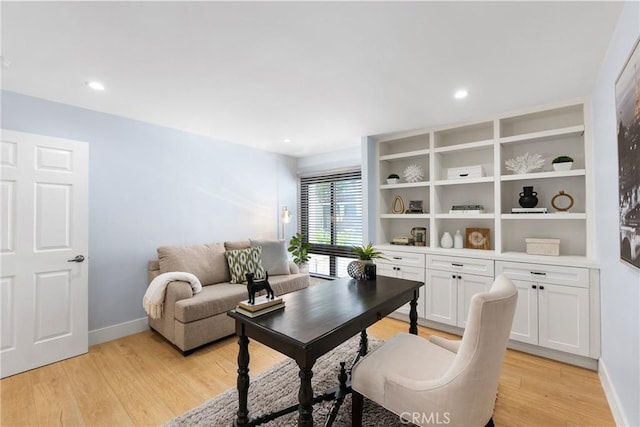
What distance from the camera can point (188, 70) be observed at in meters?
2.11

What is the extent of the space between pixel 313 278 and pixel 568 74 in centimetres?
413

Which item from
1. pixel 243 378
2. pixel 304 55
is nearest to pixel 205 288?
→ pixel 243 378

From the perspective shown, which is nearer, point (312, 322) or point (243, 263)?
A: point (312, 322)

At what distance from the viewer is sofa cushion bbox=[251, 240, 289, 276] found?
3.84 meters

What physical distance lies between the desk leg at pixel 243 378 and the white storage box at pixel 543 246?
2884mm

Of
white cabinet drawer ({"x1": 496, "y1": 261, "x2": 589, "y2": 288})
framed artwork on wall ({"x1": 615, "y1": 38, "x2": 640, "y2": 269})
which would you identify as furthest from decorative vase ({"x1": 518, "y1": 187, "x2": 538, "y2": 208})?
framed artwork on wall ({"x1": 615, "y1": 38, "x2": 640, "y2": 269})

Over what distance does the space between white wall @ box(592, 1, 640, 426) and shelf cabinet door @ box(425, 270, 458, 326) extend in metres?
1.16

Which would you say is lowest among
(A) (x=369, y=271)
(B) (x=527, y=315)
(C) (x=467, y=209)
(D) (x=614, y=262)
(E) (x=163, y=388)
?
(E) (x=163, y=388)

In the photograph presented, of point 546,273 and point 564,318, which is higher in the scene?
point 546,273

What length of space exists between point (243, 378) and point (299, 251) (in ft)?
10.2

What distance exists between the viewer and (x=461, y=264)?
307 cm

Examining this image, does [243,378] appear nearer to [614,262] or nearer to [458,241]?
[614,262]

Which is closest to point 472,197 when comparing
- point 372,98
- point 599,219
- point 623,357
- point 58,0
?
point 599,219

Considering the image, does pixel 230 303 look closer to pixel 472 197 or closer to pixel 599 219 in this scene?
pixel 472 197
